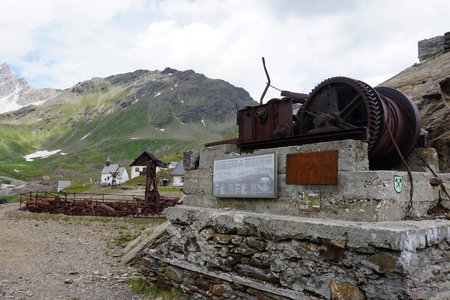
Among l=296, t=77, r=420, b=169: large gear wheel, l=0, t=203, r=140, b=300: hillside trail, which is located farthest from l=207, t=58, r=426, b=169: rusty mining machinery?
l=0, t=203, r=140, b=300: hillside trail

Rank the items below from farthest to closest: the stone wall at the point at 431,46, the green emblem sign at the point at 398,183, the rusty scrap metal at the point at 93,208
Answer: the rusty scrap metal at the point at 93,208, the stone wall at the point at 431,46, the green emblem sign at the point at 398,183

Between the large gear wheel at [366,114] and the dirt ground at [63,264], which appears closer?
the large gear wheel at [366,114]

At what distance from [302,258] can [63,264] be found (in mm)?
8527

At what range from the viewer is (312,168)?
21.4 feet

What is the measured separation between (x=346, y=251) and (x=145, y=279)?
18.2 feet

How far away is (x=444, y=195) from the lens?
7.18 meters

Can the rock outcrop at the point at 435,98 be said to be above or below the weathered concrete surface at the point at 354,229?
above

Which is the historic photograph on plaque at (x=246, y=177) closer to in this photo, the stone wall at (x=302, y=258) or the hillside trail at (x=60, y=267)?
the stone wall at (x=302, y=258)

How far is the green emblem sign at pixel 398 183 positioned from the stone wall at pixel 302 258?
53cm

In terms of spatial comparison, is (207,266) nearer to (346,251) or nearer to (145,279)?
(145,279)

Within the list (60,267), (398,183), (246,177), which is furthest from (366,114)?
(60,267)

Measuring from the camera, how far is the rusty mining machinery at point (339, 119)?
7.09 meters

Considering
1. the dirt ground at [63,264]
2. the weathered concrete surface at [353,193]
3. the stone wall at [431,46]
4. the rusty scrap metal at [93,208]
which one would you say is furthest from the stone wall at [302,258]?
the rusty scrap metal at [93,208]

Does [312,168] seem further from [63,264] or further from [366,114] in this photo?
[63,264]
